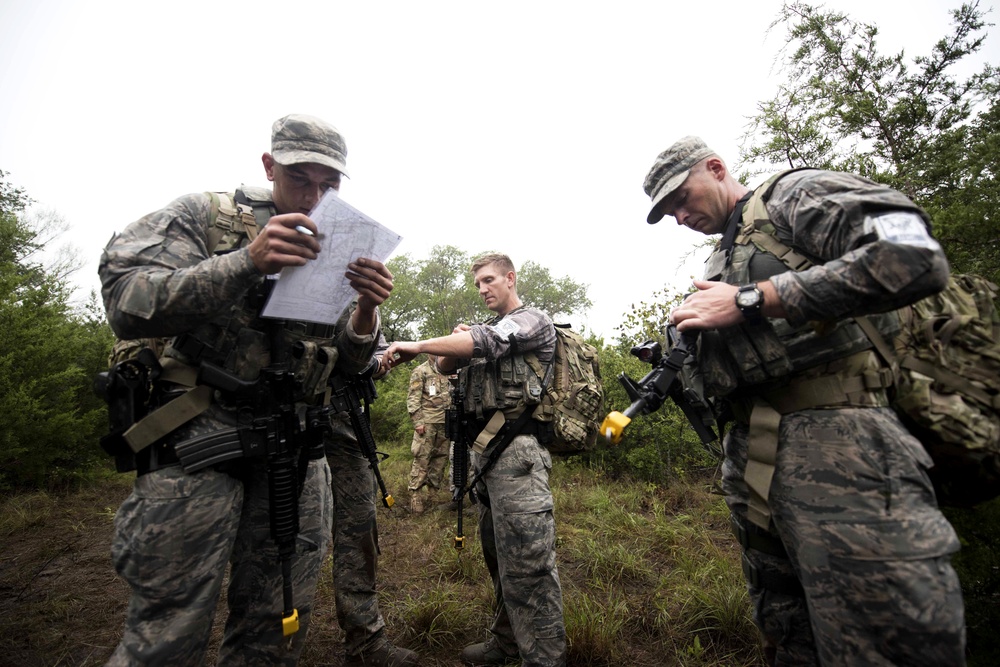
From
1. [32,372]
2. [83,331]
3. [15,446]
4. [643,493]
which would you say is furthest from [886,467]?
[83,331]

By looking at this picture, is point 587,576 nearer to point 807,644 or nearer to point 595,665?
point 595,665

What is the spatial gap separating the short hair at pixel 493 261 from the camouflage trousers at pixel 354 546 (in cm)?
145

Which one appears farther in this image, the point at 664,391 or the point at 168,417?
the point at 664,391

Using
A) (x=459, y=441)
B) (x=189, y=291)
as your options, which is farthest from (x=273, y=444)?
(x=459, y=441)

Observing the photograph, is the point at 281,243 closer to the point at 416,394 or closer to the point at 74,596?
the point at 74,596

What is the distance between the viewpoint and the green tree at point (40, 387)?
230 inches

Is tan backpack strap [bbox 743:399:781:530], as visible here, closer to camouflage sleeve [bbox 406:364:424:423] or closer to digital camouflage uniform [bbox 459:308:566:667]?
digital camouflage uniform [bbox 459:308:566:667]

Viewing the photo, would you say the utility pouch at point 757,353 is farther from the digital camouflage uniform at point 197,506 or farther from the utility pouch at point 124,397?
the utility pouch at point 124,397

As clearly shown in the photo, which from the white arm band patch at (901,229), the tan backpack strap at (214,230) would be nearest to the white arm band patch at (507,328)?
the tan backpack strap at (214,230)

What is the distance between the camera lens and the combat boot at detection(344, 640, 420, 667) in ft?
9.55

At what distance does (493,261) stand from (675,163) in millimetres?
1502

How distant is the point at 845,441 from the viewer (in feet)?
5.21

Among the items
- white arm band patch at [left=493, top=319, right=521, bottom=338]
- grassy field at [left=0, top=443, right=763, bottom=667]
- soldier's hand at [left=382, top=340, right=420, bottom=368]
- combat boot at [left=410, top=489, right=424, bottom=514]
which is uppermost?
white arm band patch at [left=493, top=319, right=521, bottom=338]

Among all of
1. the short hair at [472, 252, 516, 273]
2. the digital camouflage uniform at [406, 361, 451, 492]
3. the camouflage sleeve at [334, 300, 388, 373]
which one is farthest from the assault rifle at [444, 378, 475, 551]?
the digital camouflage uniform at [406, 361, 451, 492]
